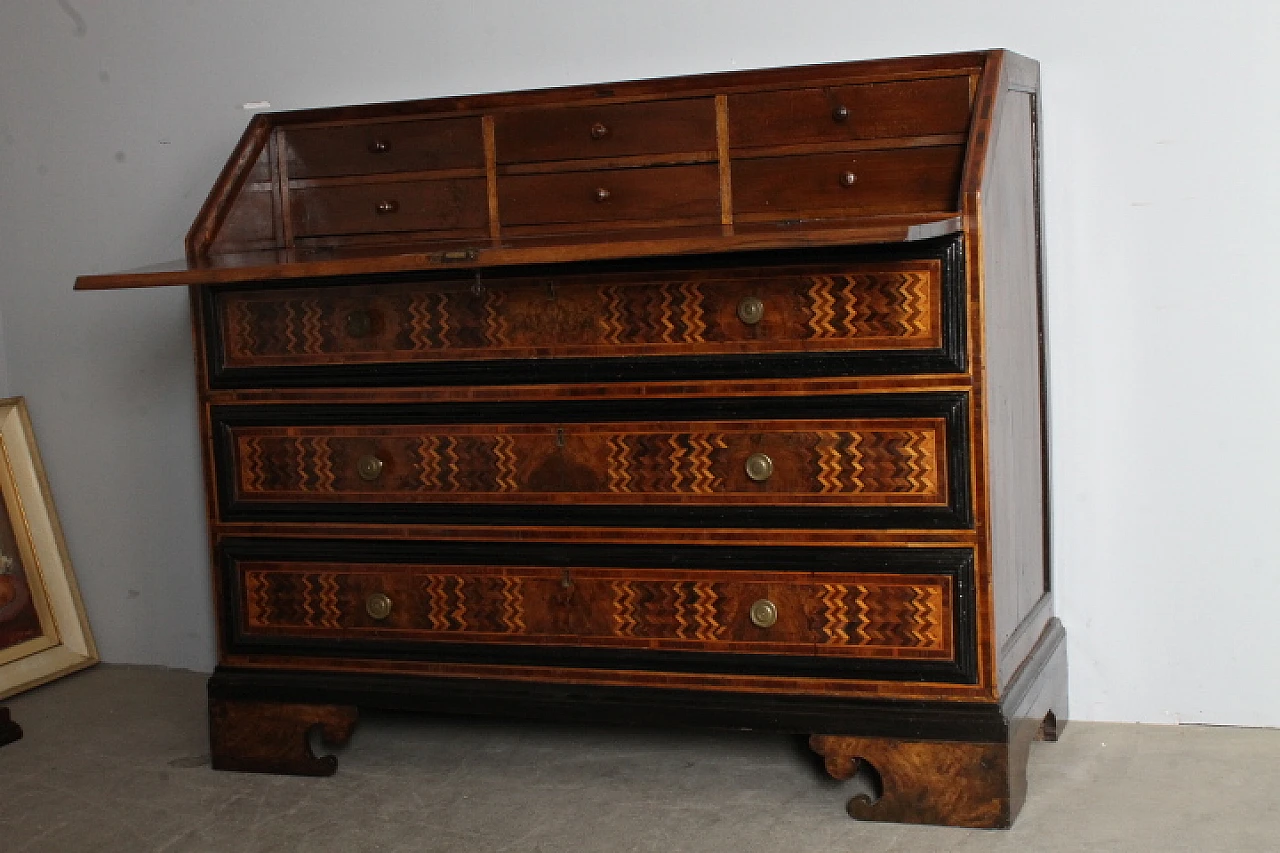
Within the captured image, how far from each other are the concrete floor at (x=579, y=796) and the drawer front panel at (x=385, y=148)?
1.30 metres

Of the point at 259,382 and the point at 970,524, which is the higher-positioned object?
the point at 259,382

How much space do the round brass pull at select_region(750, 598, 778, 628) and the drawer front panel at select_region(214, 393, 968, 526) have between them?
17 cm

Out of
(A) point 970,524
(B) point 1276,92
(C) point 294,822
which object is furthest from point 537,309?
(B) point 1276,92

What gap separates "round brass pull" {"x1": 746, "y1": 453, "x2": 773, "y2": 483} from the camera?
2.80m

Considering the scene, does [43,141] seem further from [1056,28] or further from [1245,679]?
[1245,679]

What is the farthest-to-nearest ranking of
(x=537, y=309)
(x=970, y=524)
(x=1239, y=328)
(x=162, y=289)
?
(x=162, y=289) → (x=1239, y=328) → (x=537, y=309) → (x=970, y=524)

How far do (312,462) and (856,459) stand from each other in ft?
3.82

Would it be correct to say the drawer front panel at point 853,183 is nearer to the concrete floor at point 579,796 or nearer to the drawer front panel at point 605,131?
the drawer front panel at point 605,131

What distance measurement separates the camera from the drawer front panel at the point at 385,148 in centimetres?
333

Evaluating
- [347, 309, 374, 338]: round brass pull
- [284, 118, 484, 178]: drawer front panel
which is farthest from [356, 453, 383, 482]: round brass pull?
[284, 118, 484, 178]: drawer front panel

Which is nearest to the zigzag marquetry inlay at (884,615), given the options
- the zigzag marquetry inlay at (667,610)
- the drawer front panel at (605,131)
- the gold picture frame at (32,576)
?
the zigzag marquetry inlay at (667,610)

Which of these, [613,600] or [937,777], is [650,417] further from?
[937,777]

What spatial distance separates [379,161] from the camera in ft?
11.2

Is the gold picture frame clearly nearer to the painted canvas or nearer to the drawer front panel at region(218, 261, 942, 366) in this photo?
the painted canvas
